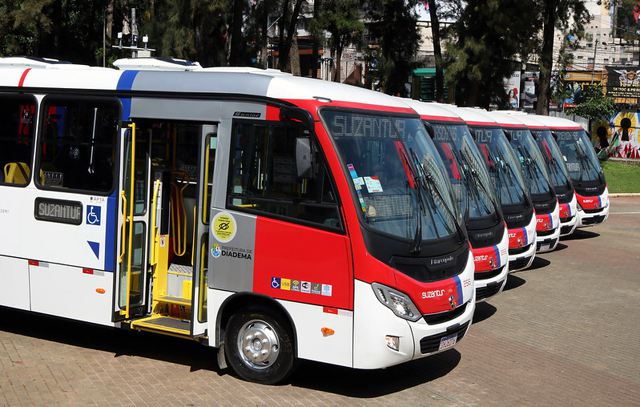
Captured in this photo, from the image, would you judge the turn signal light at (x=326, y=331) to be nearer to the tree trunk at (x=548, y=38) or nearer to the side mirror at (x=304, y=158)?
the side mirror at (x=304, y=158)

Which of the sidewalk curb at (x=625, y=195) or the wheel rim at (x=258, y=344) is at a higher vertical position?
the sidewalk curb at (x=625, y=195)

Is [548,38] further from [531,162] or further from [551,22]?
[531,162]

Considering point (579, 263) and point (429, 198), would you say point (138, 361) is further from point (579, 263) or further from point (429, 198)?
point (579, 263)

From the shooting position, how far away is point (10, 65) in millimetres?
10406

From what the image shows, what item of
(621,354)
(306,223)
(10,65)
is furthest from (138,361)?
(621,354)

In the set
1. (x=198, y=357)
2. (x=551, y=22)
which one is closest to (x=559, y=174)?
(x=198, y=357)

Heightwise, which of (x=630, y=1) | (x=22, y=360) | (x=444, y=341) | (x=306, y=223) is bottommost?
(x=22, y=360)

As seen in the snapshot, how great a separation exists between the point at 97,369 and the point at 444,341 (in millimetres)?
3374

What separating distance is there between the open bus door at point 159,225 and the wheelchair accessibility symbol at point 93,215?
319mm

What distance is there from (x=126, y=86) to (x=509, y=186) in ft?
23.6

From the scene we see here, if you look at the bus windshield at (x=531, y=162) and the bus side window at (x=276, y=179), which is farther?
the bus windshield at (x=531, y=162)

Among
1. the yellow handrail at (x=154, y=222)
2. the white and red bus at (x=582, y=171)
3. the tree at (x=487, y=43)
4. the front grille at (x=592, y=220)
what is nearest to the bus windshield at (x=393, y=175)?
the yellow handrail at (x=154, y=222)

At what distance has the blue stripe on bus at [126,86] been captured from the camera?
907 cm

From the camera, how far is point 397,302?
7844mm
